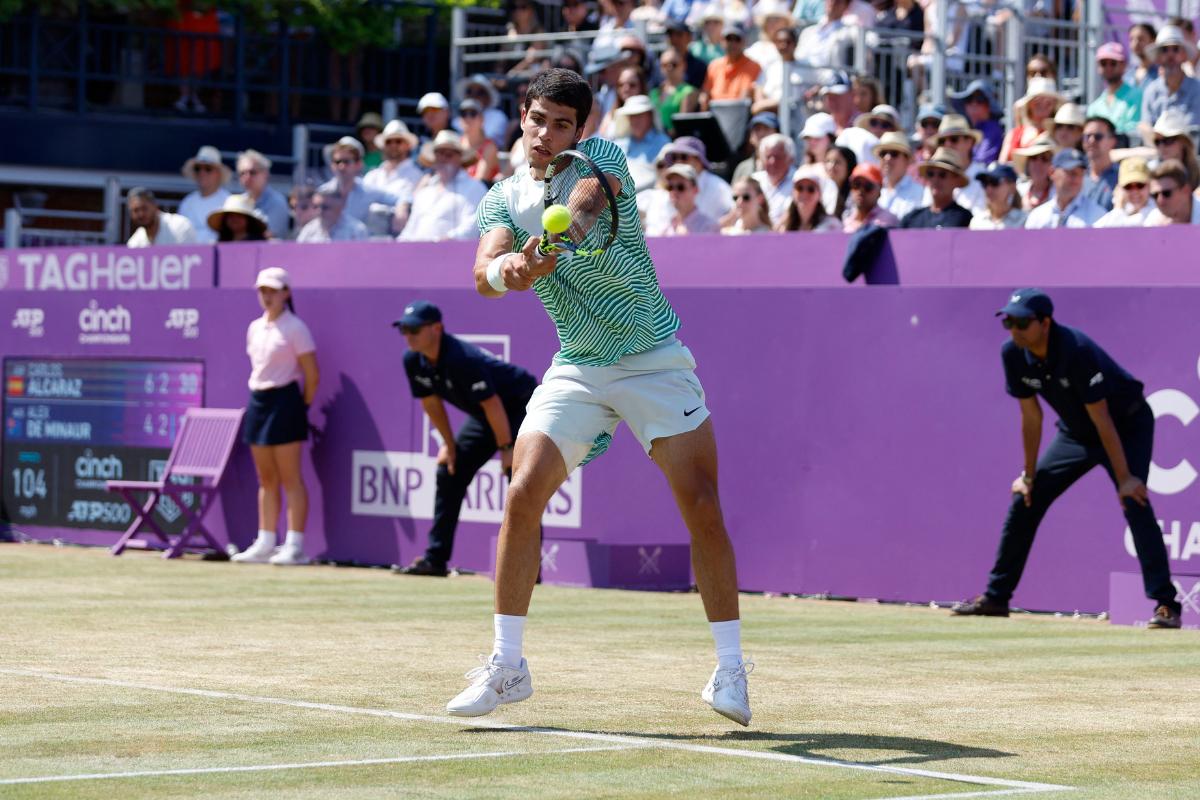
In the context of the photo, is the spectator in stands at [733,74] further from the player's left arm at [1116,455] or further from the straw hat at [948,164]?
the player's left arm at [1116,455]

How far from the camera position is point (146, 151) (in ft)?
88.1

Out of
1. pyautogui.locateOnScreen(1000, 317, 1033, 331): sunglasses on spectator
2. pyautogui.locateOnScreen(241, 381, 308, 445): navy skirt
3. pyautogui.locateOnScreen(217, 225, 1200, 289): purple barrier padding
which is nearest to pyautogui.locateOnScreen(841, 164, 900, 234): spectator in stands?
pyautogui.locateOnScreen(217, 225, 1200, 289): purple barrier padding

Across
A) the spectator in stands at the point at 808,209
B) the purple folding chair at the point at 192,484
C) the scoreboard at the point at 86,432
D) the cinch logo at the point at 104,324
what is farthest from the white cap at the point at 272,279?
the spectator in stands at the point at 808,209

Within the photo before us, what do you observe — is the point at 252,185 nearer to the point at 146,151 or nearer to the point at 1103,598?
the point at 146,151

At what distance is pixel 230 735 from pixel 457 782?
3.81 feet

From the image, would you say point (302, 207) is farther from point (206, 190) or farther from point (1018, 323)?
point (1018, 323)

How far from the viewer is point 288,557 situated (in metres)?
16.0

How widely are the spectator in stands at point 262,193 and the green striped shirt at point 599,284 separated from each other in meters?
12.8

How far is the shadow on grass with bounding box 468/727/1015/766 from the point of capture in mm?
6652

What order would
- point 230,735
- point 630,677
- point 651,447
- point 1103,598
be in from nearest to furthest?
point 230,735 < point 651,447 < point 630,677 < point 1103,598

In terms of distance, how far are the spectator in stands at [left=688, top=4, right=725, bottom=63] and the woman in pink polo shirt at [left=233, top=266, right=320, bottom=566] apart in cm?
567

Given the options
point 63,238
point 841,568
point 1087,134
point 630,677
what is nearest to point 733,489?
point 841,568

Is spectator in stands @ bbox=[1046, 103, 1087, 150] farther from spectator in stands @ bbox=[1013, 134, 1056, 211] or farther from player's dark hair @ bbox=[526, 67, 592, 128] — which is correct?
player's dark hair @ bbox=[526, 67, 592, 128]

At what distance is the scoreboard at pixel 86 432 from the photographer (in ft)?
56.2
